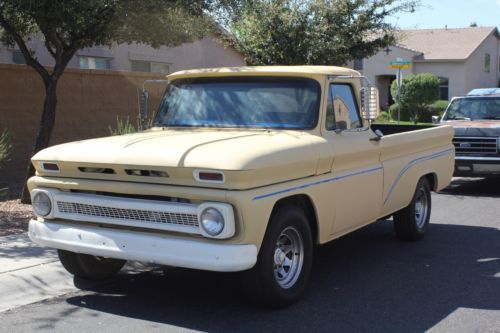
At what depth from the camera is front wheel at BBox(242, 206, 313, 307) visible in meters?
5.07

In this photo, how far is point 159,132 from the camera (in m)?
6.25

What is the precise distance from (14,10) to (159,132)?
4.21 meters

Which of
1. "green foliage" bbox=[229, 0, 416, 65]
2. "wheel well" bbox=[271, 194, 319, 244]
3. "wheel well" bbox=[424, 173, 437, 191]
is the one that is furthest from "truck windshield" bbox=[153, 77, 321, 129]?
"green foliage" bbox=[229, 0, 416, 65]

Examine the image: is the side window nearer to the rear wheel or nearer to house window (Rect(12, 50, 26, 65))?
the rear wheel

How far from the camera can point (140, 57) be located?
19156 mm

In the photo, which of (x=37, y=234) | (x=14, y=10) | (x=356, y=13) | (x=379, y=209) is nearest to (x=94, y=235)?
(x=37, y=234)

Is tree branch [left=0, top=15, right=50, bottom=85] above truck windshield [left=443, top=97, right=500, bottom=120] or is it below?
above

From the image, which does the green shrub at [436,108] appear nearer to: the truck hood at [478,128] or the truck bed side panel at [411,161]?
the truck hood at [478,128]

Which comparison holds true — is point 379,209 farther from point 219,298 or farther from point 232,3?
point 232,3

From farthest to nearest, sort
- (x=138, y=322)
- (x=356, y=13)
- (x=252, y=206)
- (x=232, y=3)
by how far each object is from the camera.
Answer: (x=356, y=13)
(x=232, y=3)
(x=138, y=322)
(x=252, y=206)


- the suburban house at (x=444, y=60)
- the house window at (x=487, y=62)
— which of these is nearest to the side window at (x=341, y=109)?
the suburban house at (x=444, y=60)

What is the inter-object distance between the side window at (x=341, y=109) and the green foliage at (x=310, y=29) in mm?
6701

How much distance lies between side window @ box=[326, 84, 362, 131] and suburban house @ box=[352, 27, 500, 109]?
104ft

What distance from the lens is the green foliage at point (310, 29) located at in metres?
13.2
